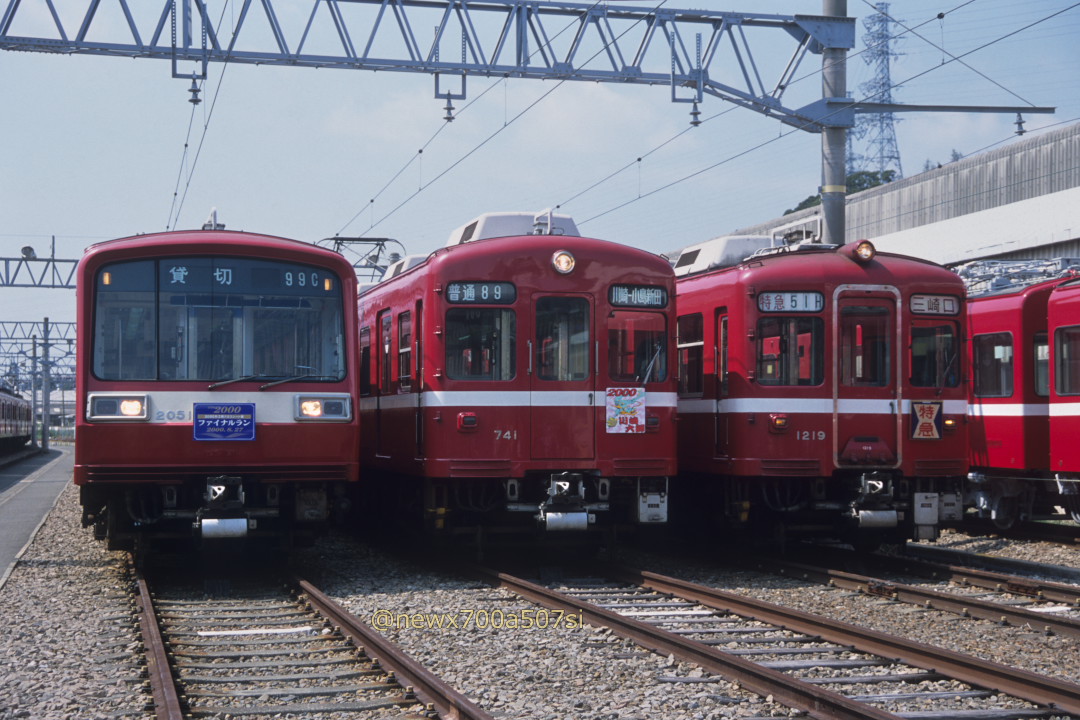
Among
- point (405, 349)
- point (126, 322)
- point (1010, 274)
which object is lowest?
point (405, 349)

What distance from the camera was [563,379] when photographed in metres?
12.2

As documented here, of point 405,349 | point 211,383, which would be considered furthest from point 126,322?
point 405,349

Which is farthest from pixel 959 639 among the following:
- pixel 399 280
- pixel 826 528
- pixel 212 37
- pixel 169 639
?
pixel 212 37

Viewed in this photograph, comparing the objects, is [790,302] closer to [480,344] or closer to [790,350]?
[790,350]

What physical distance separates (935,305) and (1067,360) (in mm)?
2855

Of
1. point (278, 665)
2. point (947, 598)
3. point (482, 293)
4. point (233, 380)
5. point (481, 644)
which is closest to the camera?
point (278, 665)

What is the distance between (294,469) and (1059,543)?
9.43 m

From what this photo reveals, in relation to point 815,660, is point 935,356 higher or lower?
higher

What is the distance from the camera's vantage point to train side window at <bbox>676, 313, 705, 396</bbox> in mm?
13648

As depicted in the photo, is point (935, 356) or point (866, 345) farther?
point (935, 356)

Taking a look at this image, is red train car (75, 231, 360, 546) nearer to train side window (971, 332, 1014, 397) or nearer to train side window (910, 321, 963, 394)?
train side window (910, 321, 963, 394)

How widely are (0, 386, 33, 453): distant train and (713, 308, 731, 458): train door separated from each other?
35196 mm

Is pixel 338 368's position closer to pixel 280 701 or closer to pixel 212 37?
pixel 280 701

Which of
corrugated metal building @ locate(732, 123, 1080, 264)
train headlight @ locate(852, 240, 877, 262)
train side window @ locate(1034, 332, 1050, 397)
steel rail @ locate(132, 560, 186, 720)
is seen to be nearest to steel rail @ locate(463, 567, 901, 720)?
steel rail @ locate(132, 560, 186, 720)
